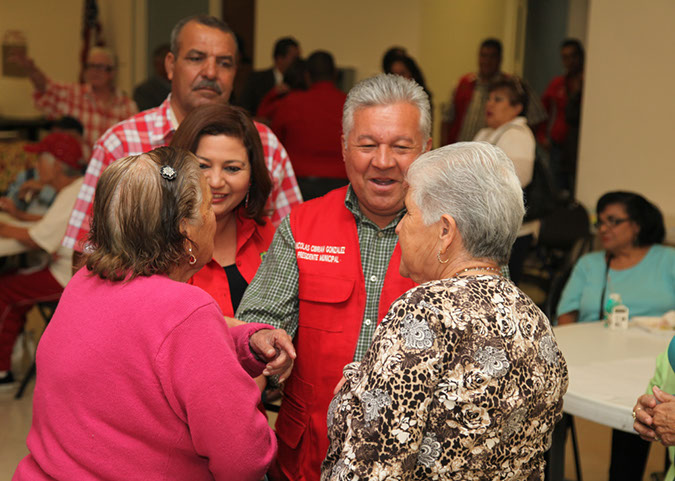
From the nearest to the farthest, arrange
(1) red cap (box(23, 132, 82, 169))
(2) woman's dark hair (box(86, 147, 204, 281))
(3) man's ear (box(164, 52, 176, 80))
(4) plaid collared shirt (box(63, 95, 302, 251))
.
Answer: (2) woman's dark hair (box(86, 147, 204, 281)) → (4) plaid collared shirt (box(63, 95, 302, 251)) → (3) man's ear (box(164, 52, 176, 80)) → (1) red cap (box(23, 132, 82, 169))

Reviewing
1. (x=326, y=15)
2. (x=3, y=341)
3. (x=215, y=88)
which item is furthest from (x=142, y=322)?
(x=326, y=15)

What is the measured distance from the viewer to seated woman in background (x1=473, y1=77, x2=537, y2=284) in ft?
16.3

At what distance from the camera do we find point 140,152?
2836 millimetres

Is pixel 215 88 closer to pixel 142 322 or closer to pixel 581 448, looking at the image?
pixel 142 322

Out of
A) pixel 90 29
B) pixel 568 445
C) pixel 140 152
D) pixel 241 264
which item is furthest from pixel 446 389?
pixel 90 29

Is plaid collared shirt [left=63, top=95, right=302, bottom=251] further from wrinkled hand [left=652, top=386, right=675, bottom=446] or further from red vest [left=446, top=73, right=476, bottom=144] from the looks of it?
red vest [left=446, top=73, right=476, bottom=144]

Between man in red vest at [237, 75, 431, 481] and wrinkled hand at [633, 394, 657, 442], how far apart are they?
70 centimetres

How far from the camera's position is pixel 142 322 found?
1494mm

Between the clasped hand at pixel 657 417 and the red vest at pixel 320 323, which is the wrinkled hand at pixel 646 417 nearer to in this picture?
the clasped hand at pixel 657 417

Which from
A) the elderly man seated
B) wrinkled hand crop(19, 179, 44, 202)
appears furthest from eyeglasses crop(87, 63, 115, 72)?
the elderly man seated

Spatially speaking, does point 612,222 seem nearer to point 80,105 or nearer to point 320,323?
point 320,323

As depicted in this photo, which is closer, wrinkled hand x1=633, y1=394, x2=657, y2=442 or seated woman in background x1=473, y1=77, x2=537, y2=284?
wrinkled hand x1=633, y1=394, x2=657, y2=442

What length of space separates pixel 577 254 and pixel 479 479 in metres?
4.27

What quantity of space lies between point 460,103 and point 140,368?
6219mm
